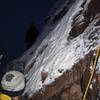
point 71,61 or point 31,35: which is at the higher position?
point 71,61

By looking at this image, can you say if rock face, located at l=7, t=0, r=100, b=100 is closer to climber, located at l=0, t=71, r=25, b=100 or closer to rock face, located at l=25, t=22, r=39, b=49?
A: climber, located at l=0, t=71, r=25, b=100

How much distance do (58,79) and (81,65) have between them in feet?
3.96

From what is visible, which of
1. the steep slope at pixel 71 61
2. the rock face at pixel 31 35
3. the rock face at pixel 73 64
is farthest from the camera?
the rock face at pixel 31 35

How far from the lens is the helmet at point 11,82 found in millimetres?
6441

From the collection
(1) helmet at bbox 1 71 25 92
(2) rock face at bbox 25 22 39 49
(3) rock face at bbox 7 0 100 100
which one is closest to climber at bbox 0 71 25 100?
(1) helmet at bbox 1 71 25 92

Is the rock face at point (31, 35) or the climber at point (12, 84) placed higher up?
the climber at point (12, 84)

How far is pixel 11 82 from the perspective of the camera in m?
6.57

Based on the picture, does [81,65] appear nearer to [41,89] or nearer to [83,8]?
[41,89]

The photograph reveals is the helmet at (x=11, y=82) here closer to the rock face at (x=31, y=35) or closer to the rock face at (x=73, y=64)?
the rock face at (x=73, y=64)

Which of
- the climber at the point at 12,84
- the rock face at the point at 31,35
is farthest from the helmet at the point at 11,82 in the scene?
the rock face at the point at 31,35

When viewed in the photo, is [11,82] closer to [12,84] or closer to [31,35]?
[12,84]

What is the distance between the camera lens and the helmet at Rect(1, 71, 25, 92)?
254 inches

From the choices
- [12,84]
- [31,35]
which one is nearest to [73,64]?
[12,84]

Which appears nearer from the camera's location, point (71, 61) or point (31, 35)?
point (71, 61)
